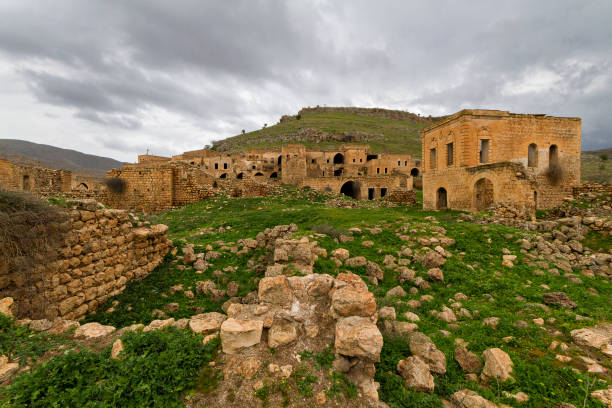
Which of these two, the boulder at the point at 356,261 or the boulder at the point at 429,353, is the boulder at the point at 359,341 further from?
the boulder at the point at 356,261

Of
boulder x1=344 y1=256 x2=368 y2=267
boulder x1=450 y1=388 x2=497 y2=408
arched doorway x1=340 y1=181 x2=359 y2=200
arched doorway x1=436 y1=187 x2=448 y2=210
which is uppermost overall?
arched doorway x1=340 y1=181 x2=359 y2=200

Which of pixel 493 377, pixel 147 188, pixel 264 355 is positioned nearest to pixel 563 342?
pixel 493 377

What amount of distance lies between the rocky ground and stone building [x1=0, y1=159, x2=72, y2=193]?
19.8 m

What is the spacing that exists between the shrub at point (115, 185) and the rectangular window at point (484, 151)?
24.0 meters

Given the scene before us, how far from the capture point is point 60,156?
103 meters

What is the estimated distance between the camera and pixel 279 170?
47.7 metres

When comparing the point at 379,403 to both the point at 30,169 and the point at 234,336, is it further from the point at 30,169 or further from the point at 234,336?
the point at 30,169

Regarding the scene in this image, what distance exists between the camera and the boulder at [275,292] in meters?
3.93

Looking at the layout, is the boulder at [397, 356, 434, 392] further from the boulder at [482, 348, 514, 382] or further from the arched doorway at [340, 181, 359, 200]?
the arched doorway at [340, 181, 359, 200]

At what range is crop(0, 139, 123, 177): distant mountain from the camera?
81312mm

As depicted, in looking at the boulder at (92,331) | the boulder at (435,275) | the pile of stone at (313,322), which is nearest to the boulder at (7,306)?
the boulder at (92,331)

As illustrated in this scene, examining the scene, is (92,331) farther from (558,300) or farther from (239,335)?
(558,300)

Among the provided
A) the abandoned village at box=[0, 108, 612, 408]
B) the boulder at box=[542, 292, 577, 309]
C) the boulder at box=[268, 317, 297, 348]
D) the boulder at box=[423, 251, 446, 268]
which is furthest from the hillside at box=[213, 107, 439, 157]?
the boulder at box=[268, 317, 297, 348]

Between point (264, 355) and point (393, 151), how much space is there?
68.6 m
